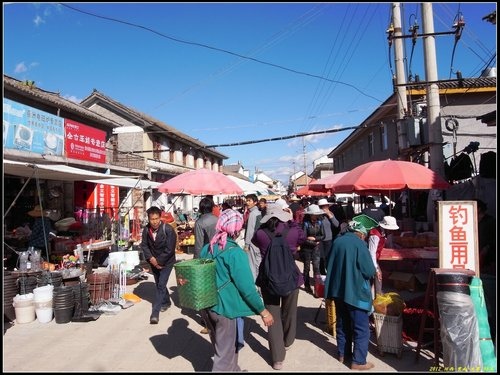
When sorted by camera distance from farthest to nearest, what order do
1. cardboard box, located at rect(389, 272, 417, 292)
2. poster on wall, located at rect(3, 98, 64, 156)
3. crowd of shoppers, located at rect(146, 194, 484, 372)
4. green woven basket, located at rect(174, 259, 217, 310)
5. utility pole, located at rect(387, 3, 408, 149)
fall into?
poster on wall, located at rect(3, 98, 64, 156) < utility pole, located at rect(387, 3, 408, 149) < cardboard box, located at rect(389, 272, 417, 292) < crowd of shoppers, located at rect(146, 194, 484, 372) < green woven basket, located at rect(174, 259, 217, 310)

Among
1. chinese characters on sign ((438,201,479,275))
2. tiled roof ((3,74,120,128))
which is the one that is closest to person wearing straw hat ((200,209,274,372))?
chinese characters on sign ((438,201,479,275))

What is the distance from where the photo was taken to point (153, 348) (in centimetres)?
487

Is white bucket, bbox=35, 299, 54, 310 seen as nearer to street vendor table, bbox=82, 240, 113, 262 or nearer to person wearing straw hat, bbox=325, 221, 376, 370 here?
street vendor table, bbox=82, 240, 113, 262

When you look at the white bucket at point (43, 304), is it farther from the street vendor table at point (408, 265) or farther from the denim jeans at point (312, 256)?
the street vendor table at point (408, 265)

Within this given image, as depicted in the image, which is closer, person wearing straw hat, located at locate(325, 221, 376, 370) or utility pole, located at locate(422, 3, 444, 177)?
person wearing straw hat, located at locate(325, 221, 376, 370)

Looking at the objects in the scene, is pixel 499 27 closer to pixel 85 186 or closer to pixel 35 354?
pixel 35 354

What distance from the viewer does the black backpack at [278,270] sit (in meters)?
4.23

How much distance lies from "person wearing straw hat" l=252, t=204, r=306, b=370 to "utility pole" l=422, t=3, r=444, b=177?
18.5ft

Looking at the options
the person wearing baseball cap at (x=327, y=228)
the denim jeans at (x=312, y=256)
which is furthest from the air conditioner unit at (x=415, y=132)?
the denim jeans at (x=312, y=256)

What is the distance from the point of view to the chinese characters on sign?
4418 mm

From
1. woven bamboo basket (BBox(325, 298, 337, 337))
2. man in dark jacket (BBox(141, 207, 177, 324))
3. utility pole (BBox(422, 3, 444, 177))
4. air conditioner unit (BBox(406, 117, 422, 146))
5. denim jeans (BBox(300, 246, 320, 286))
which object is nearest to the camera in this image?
woven bamboo basket (BBox(325, 298, 337, 337))

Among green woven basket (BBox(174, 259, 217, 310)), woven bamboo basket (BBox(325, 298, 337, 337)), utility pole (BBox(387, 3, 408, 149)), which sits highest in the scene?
utility pole (BBox(387, 3, 408, 149))

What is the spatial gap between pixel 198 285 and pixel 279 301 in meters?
1.27

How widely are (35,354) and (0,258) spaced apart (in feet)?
4.96
